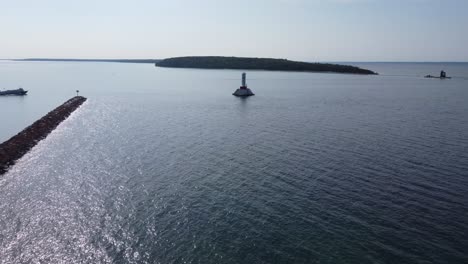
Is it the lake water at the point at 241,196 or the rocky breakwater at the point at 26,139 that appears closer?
the lake water at the point at 241,196

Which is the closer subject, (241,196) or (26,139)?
(241,196)

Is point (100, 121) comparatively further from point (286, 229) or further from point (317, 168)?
point (286, 229)

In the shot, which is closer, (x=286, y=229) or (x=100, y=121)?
(x=286, y=229)

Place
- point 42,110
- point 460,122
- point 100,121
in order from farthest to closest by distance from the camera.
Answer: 1. point 42,110
2. point 100,121
3. point 460,122

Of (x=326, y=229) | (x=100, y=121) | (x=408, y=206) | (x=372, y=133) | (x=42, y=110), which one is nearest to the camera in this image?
(x=326, y=229)

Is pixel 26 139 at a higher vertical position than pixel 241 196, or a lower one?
higher

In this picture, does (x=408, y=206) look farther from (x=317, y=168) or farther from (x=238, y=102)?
(x=238, y=102)

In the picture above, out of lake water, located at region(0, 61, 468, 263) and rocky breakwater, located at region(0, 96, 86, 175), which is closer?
lake water, located at region(0, 61, 468, 263)

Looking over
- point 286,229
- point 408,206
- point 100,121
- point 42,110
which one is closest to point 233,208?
point 286,229
